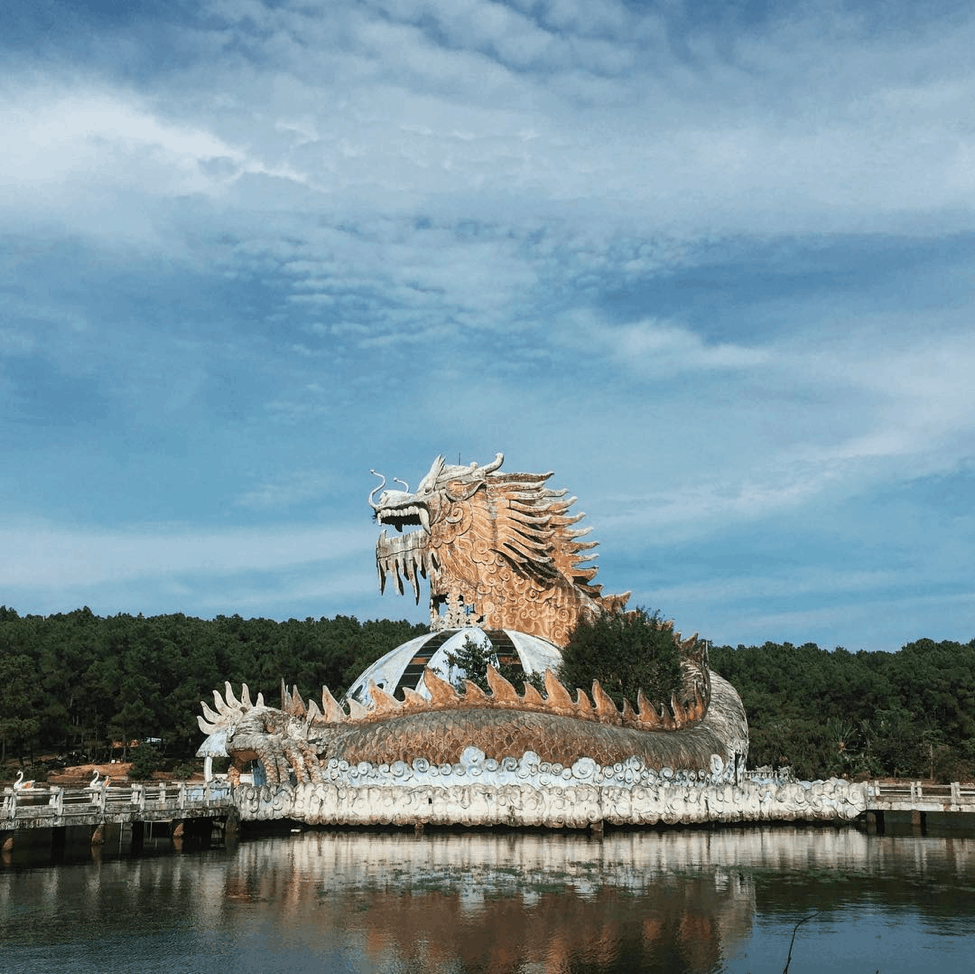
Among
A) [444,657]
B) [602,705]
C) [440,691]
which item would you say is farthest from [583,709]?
[444,657]

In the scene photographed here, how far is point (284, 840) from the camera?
1928 centimetres

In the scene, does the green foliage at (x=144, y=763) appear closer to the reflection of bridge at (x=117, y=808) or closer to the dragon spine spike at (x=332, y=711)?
the reflection of bridge at (x=117, y=808)

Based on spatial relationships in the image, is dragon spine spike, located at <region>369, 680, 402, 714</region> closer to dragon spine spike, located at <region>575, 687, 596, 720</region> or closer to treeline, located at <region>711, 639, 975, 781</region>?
dragon spine spike, located at <region>575, 687, 596, 720</region>

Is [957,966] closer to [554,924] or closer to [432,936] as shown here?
[554,924]

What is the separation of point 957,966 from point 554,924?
12.9 ft

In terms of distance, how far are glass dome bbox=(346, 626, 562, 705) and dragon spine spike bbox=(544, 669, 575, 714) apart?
314 centimetres

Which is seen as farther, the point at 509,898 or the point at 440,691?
the point at 440,691

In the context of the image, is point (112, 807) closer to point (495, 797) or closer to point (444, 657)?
point (495, 797)

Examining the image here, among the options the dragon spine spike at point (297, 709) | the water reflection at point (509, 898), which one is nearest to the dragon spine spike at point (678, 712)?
the water reflection at point (509, 898)

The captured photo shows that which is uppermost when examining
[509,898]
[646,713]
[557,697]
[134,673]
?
[134,673]

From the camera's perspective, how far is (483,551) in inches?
987

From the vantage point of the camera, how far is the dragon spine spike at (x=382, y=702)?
826 inches

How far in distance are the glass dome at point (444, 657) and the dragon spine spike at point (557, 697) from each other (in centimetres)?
314

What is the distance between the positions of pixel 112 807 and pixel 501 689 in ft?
23.9
